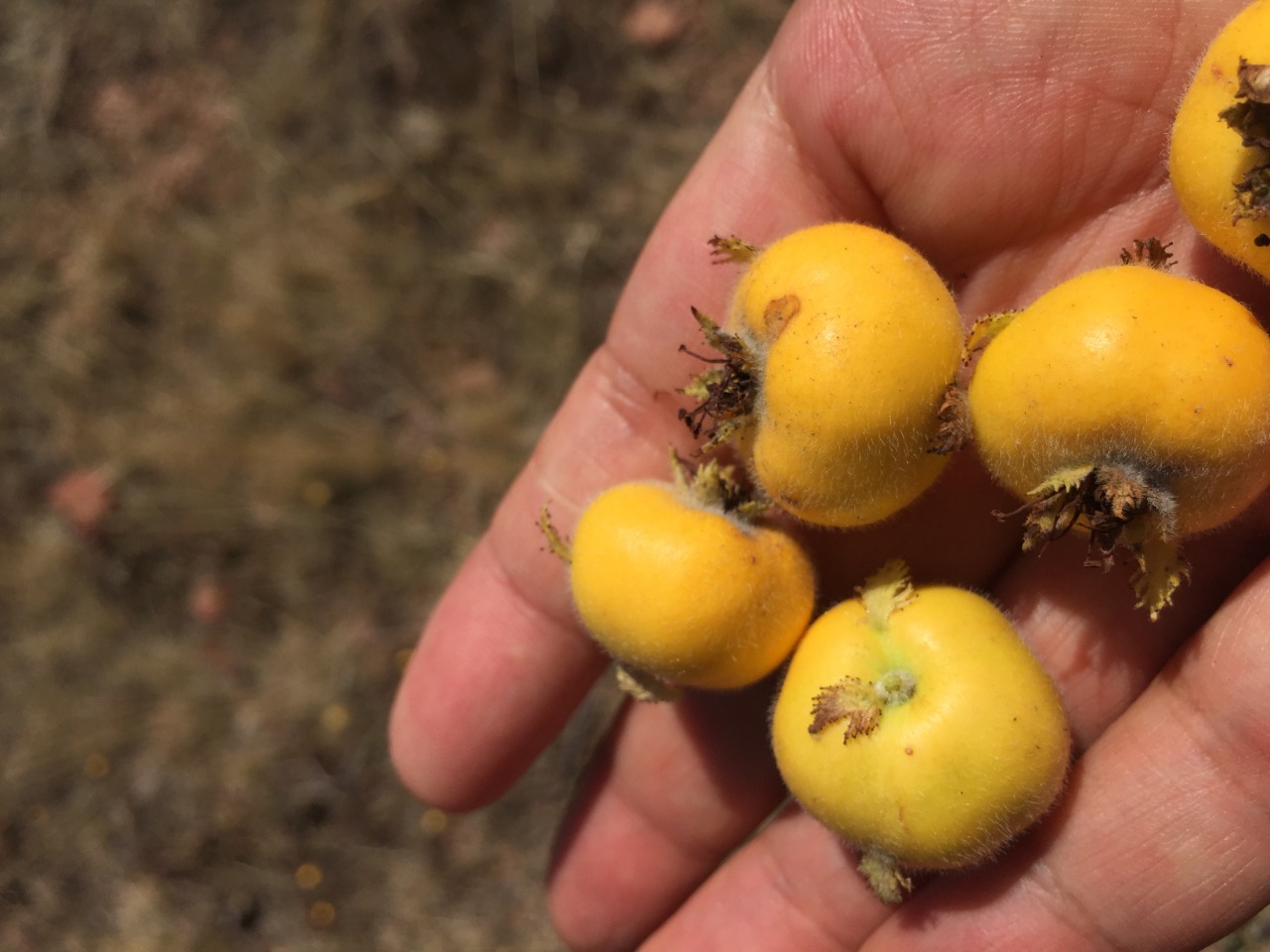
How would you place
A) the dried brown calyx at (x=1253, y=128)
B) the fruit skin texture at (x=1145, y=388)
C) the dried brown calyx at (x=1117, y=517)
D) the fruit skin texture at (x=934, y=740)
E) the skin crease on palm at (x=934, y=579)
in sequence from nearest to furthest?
1. the dried brown calyx at (x=1253, y=128)
2. the fruit skin texture at (x=1145, y=388)
3. the dried brown calyx at (x=1117, y=517)
4. the fruit skin texture at (x=934, y=740)
5. the skin crease on palm at (x=934, y=579)

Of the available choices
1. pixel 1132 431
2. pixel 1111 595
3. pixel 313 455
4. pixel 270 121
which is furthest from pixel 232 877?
pixel 1132 431

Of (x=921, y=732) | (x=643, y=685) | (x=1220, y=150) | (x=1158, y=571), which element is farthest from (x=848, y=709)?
(x=1220, y=150)

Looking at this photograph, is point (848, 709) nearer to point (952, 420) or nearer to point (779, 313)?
point (952, 420)

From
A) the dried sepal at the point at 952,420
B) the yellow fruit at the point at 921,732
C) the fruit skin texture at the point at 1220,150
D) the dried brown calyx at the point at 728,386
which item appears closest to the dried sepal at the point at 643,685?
the yellow fruit at the point at 921,732

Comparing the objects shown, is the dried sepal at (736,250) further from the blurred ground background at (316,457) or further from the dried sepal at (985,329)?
the blurred ground background at (316,457)

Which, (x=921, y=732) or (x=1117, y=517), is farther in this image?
(x=921, y=732)

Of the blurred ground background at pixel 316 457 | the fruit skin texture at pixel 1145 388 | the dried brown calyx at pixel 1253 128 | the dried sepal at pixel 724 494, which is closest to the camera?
the dried brown calyx at pixel 1253 128
